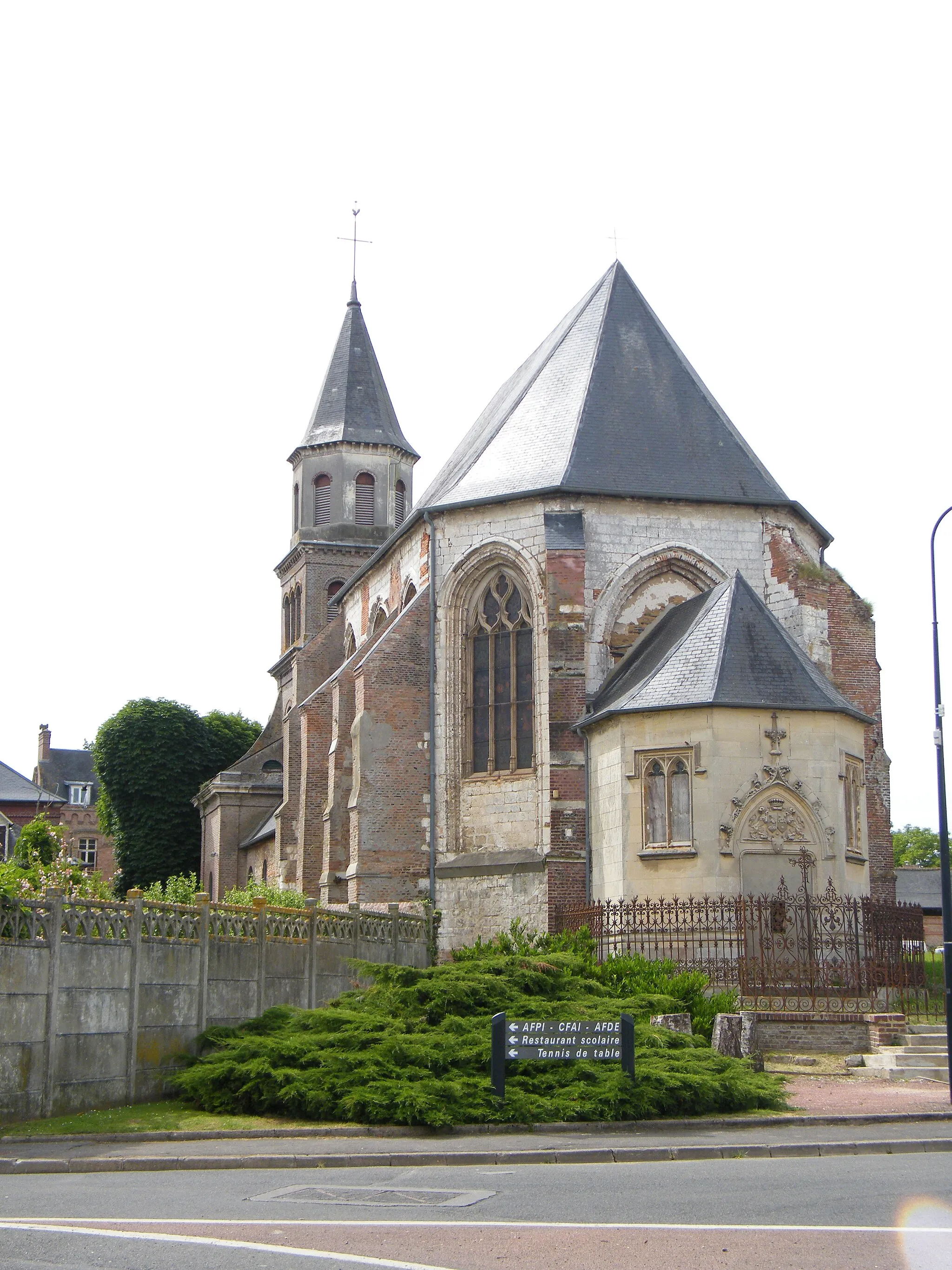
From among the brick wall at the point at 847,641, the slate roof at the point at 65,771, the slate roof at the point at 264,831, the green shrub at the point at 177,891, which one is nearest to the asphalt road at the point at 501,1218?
the brick wall at the point at 847,641

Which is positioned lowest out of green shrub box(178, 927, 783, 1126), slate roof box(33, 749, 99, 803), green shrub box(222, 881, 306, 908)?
green shrub box(178, 927, 783, 1126)

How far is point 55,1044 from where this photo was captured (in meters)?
13.5

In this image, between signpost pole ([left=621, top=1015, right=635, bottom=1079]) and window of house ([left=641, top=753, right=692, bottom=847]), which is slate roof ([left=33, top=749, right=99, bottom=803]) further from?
signpost pole ([left=621, top=1015, right=635, bottom=1079])

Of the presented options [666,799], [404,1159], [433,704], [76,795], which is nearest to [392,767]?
[433,704]

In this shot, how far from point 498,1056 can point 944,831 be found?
260 inches

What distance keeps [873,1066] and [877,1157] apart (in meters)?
6.27

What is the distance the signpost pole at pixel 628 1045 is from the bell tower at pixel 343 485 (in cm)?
3691

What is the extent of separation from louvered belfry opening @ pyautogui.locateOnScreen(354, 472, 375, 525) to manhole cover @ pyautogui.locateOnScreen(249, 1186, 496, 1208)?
4102cm

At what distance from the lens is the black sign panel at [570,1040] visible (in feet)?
44.1

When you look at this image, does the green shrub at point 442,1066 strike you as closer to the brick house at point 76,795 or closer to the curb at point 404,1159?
the curb at point 404,1159

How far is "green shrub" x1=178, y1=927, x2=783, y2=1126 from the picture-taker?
514 inches

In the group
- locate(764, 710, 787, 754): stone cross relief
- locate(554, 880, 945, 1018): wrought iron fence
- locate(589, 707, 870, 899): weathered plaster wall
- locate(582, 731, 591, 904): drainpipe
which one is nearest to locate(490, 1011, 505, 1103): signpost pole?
locate(554, 880, 945, 1018): wrought iron fence

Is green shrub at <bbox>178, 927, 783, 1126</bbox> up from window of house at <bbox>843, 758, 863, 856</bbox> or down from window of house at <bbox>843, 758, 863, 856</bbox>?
down

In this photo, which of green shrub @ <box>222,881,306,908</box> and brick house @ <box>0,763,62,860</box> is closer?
green shrub @ <box>222,881,306,908</box>
